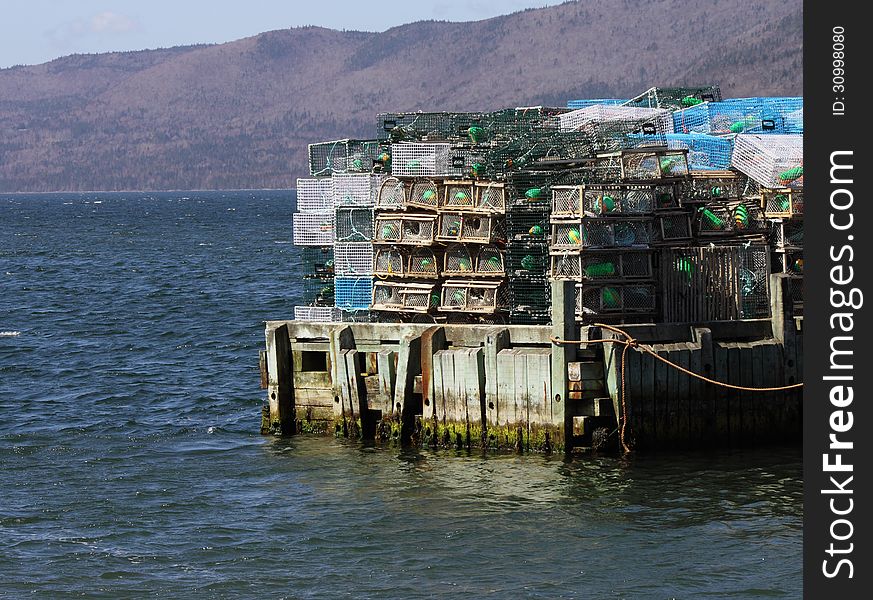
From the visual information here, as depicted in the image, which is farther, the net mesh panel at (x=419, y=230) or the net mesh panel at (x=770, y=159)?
the net mesh panel at (x=419, y=230)

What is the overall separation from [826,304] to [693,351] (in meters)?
7.70

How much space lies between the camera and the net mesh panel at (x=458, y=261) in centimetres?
2561

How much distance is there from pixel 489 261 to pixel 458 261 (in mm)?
568

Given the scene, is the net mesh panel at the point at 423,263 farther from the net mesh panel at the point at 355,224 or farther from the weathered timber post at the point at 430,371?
the weathered timber post at the point at 430,371

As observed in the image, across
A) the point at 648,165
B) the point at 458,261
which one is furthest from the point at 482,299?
the point at 648,165

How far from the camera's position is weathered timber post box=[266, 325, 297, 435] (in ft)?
80.2

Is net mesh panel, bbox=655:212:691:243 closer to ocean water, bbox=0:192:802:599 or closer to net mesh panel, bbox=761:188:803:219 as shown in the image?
net mesh panel, bbox=761:188:803:219

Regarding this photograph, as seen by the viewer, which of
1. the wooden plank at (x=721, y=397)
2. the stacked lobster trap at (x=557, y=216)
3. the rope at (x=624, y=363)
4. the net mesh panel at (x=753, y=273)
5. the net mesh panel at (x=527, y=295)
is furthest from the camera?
the net mesh panel at (x=527, y=295)

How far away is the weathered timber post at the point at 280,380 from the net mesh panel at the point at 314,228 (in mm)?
4456

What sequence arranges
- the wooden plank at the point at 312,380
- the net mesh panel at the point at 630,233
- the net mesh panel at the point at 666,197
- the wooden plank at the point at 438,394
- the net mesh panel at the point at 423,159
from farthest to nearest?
the net mesh panel at the point at 423,159 < the wooden plank at the point at 312,380 < the net mesh panel at the point at 666,197 < the net mesh panel at the point at 630,233 < the wooden plank at the point at 438,394

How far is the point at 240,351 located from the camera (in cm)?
3853

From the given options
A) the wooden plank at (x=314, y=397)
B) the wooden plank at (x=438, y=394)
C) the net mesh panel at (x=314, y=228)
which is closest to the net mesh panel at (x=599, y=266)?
the wooden plank at (x=438, y=394)

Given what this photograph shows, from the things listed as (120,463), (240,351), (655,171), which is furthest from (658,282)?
(240,351)

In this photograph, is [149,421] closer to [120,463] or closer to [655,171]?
[120,463]
